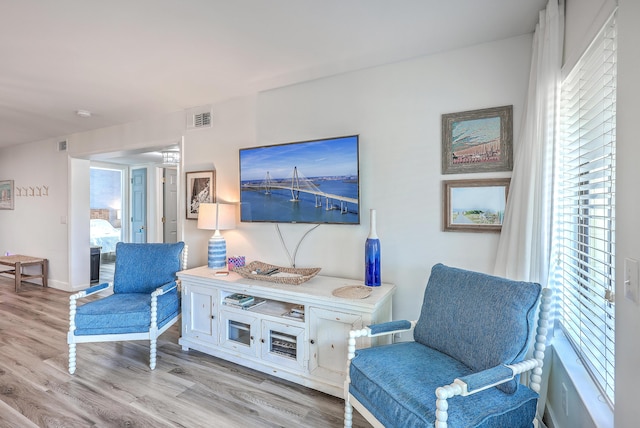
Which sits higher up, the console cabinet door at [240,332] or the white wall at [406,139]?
the white wall at [406,139]

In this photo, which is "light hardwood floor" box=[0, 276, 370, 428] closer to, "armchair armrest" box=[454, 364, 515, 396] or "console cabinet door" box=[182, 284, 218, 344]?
"console cabinet door" box=[182, 284, 218, 344]

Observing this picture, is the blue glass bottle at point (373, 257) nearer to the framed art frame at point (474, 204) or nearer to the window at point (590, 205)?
the framed art frame at point (474, 204)

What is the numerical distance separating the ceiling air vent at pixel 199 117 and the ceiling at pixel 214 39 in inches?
10.3

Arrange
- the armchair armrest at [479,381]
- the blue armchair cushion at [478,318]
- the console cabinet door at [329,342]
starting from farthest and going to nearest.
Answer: the console cabinet door at [329,342], the blue armchair cushion at [478,318], the armchair armrest at [479,381]

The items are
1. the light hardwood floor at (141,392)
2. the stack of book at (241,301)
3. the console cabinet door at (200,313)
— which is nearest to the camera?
the light hardwood floor at (141,392)

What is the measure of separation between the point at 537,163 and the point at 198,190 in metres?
2.95

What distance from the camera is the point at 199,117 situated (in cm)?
341

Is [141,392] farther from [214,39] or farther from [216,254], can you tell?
[214,39]

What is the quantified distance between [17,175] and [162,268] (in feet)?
14.7

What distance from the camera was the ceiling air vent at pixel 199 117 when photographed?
336 centimetres

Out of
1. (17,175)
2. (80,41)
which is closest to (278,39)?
(80,41)

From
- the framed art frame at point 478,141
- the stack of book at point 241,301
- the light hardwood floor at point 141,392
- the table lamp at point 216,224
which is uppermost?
the framed art frame at point 478,141

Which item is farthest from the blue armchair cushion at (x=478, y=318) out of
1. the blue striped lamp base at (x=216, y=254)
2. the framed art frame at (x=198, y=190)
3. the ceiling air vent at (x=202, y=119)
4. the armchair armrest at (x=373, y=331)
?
the ceiling air vent at (x=202, y=119)

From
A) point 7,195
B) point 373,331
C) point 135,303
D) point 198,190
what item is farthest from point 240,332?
point 7,195
